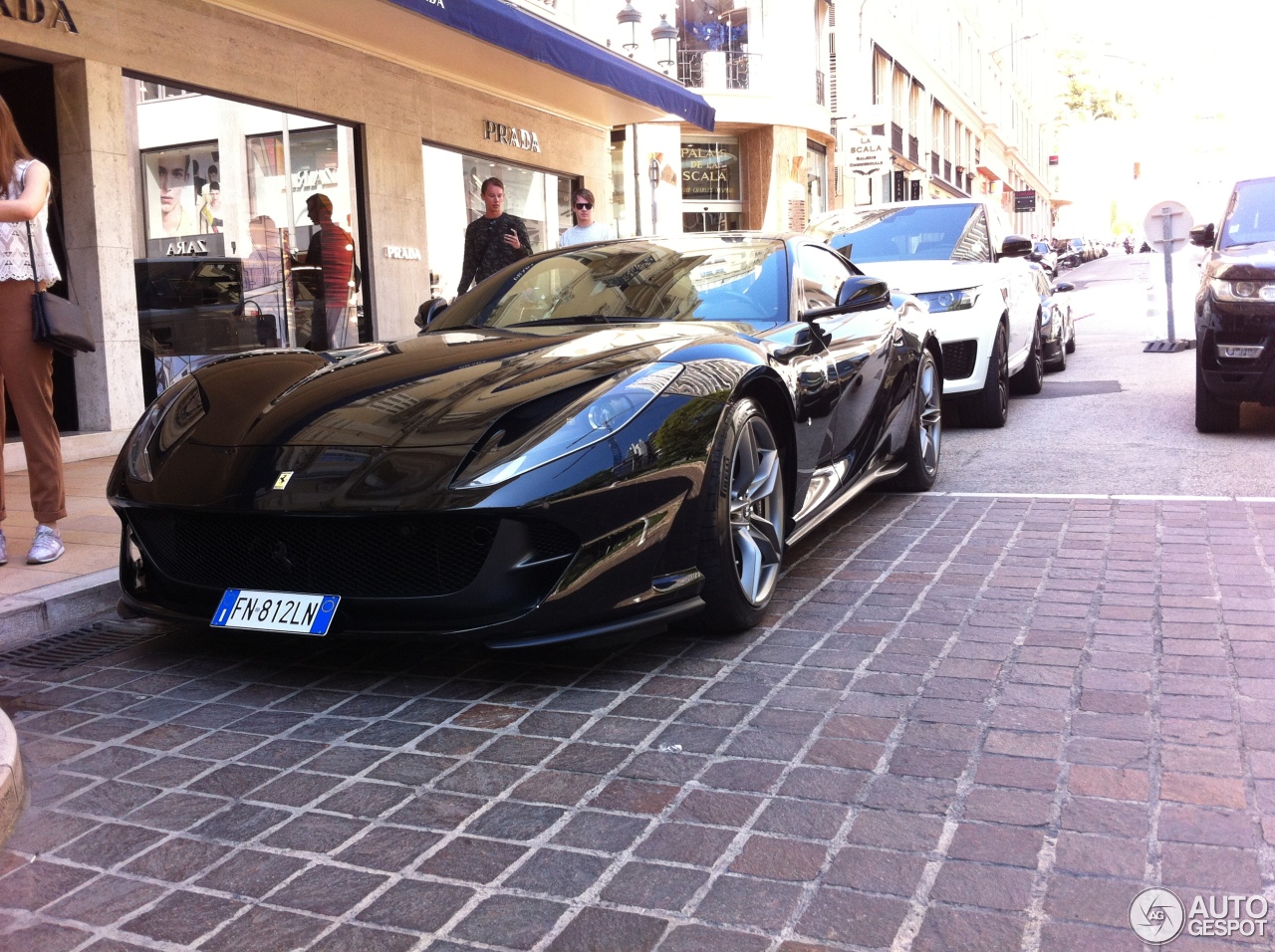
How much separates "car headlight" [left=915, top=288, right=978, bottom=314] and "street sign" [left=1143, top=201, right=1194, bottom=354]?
286 inches

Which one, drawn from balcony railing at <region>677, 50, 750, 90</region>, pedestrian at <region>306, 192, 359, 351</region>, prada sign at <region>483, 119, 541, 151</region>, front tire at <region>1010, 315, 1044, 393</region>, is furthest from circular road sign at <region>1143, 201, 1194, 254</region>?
balcony railing at <region>677, 50, 750, 90</region>

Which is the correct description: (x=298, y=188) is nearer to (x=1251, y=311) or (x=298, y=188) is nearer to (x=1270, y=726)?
(x=1251, y=311)

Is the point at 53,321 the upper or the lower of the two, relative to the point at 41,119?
lower

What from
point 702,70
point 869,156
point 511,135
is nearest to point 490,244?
point 511,135

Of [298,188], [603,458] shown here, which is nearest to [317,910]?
[603,458]

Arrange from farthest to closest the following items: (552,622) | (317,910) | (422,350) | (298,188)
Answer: (298,188), (422,350), (552,622), (317,910)

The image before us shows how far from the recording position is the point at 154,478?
343cm

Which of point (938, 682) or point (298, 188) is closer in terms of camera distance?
point (938, 682)

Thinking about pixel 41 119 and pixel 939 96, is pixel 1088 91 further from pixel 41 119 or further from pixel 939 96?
pixel 41 119

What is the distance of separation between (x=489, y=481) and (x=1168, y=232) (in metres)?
13.8

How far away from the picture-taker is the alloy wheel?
3709 mm

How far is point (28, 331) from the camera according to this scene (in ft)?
15.0

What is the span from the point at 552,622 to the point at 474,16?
7035 mm

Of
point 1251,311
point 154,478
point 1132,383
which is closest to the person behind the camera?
point 154,478
